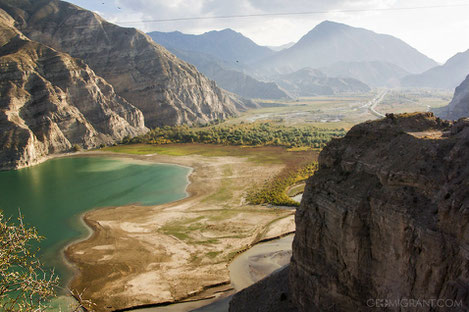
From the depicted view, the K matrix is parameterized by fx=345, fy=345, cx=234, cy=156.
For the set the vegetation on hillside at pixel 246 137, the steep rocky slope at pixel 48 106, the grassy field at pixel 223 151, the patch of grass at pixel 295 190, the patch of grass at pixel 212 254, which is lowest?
the patch of grass at pixel 212 254

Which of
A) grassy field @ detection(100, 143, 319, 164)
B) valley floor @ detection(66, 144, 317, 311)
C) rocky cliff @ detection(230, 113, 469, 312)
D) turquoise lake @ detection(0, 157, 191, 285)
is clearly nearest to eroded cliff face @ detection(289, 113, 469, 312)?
rocky cliff @ detection(230, 113, 469, 312)

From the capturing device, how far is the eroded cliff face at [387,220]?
50.9 ft

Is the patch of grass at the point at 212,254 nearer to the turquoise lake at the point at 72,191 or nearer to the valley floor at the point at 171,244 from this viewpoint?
the valley floor at the point at 171,244

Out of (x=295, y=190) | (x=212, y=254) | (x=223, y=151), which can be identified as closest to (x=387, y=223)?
(x=212, y=254)

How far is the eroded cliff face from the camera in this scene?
15508 mm

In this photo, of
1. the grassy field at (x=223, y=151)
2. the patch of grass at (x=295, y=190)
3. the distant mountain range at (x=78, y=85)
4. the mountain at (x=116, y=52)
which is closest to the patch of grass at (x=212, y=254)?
the patch of grass at (x=295, y=190)

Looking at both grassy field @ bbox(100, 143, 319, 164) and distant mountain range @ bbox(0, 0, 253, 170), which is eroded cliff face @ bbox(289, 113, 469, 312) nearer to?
grassy field @ bbox(100, 143, 319, 164)

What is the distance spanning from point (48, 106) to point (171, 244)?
76916 mm

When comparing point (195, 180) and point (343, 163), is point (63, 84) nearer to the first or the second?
point (195, 180)

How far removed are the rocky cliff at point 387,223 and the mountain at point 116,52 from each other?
120589 mm

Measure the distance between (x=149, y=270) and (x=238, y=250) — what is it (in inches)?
384

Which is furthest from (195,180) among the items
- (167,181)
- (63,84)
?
(63,84)

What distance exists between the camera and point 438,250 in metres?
15.4

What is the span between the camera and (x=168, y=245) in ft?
132
